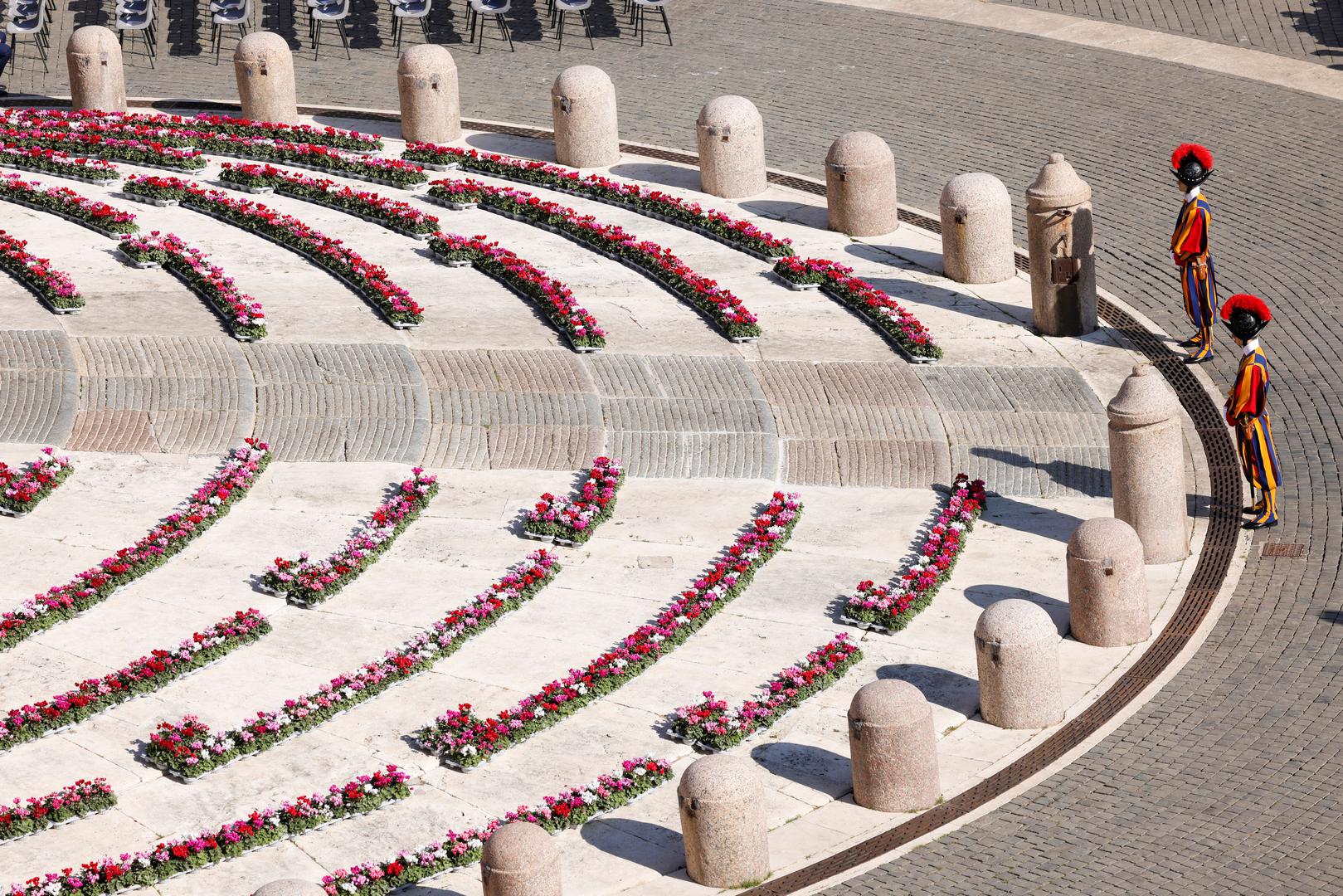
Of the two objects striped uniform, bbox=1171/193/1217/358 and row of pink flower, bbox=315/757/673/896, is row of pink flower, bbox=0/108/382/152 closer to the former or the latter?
striped uniform, bbox=1171/193/1217/358

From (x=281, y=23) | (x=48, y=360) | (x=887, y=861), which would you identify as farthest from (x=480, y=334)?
(x=281, y=23)

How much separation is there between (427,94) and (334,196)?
2.58 metres

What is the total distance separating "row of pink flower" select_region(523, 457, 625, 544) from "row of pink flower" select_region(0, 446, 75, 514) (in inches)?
156

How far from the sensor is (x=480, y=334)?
20875 mm

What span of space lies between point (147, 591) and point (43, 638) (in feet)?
3.10

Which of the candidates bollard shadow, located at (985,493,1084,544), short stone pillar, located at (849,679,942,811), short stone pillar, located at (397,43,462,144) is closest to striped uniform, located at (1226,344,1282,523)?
bollard shadow, located at (985,493,1084,544)

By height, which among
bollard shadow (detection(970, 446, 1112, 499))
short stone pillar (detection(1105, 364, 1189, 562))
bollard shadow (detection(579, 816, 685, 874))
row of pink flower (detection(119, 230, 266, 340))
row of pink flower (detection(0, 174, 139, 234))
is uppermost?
row of pink flower (detection(0, 174, 139, 234))

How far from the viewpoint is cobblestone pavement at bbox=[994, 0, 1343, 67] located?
91.8ft

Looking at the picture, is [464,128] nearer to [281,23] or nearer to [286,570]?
[281,23]

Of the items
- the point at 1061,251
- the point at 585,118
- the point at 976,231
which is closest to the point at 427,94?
the point at 585,118

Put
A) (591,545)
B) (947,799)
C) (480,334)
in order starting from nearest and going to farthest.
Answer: (947,799)
(591,545)
(480,334)

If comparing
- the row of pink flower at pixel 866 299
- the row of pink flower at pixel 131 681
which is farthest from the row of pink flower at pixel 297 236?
the row of pink flower at pixel 131 681

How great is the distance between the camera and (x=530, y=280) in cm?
2198

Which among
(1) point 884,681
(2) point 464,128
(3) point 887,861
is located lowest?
(3) point 887,861
